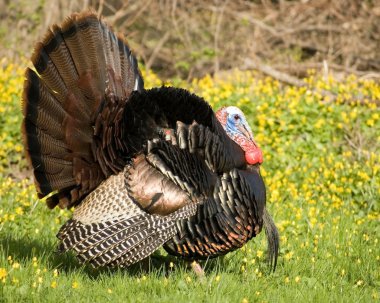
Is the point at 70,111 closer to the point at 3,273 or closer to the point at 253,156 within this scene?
the point at 3,273

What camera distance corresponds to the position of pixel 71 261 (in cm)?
590

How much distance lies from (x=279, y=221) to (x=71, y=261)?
6.26 ft

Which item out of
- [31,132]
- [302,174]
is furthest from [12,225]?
[302,174]

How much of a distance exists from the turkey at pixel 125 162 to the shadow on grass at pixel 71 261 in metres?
0.28

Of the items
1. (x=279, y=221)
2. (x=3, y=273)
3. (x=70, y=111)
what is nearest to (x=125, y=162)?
(x=70, y=111)

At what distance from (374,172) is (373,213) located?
577 mm

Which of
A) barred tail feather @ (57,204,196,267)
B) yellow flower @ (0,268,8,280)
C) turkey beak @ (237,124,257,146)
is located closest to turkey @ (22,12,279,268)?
barred tail feather @ (57,204,196,267)

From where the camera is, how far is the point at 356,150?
866 cm

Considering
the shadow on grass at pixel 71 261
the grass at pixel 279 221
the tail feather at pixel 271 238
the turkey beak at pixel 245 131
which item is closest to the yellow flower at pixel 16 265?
the grass at pixel 279 221

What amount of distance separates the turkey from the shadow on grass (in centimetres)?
28

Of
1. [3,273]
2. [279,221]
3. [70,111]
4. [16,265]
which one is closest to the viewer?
[3,273]

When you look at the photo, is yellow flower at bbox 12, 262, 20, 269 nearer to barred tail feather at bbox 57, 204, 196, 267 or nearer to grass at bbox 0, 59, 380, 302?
grass at bbox 0, 59, 380, 302

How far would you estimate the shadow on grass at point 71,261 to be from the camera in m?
5.57

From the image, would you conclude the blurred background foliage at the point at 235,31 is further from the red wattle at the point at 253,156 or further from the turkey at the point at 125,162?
the turkey at the point at 125,162
